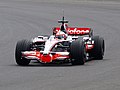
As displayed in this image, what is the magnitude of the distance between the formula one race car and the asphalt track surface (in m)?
0.22

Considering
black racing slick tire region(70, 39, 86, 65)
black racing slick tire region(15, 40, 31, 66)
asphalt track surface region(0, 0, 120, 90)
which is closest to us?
asphalt track surface region(0, 0, 120, 90)

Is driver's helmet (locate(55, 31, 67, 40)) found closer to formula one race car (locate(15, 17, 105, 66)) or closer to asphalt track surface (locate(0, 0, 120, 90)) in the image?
formula one race car (locate(15, 17, 105, 66))

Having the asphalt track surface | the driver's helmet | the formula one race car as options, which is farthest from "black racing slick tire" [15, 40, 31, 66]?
the driver's helmet

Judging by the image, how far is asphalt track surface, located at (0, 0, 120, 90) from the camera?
1190 cm

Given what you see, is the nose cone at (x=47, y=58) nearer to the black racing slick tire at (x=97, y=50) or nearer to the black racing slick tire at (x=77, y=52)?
the black racing slick tire at (x=77, y=52)

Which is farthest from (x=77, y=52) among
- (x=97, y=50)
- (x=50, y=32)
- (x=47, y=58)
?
(x=50, y=32)

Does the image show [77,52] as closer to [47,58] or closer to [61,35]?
[47,58]

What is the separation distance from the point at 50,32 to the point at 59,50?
1169 centimetres

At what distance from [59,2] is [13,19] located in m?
12.2

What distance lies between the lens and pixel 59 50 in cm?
1608

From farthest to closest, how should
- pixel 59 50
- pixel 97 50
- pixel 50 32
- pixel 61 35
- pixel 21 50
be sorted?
pixel 50 32
pixel 97 50
pixel 61 35
pixel 59 50
pixel 21 50

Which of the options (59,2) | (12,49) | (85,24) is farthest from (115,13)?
(12,49)

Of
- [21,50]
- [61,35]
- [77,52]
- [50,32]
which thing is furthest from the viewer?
[50,32]

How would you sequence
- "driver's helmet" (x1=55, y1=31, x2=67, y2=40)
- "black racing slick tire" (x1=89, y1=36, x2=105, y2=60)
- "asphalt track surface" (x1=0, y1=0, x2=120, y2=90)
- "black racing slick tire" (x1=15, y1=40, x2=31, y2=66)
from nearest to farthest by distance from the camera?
1. "asphalt track surface" (x1=0, y1=0, x2=120, y2=90)
2. "black racing slick tire" (x1=15, y1=40, x2=31, y2=66)
3. "driver's helmet" (x1=55, y1=31, x2=67, y2=40)
4. "black racing slick tire" (x1=89, y1=36, x2=105, y2=60)
